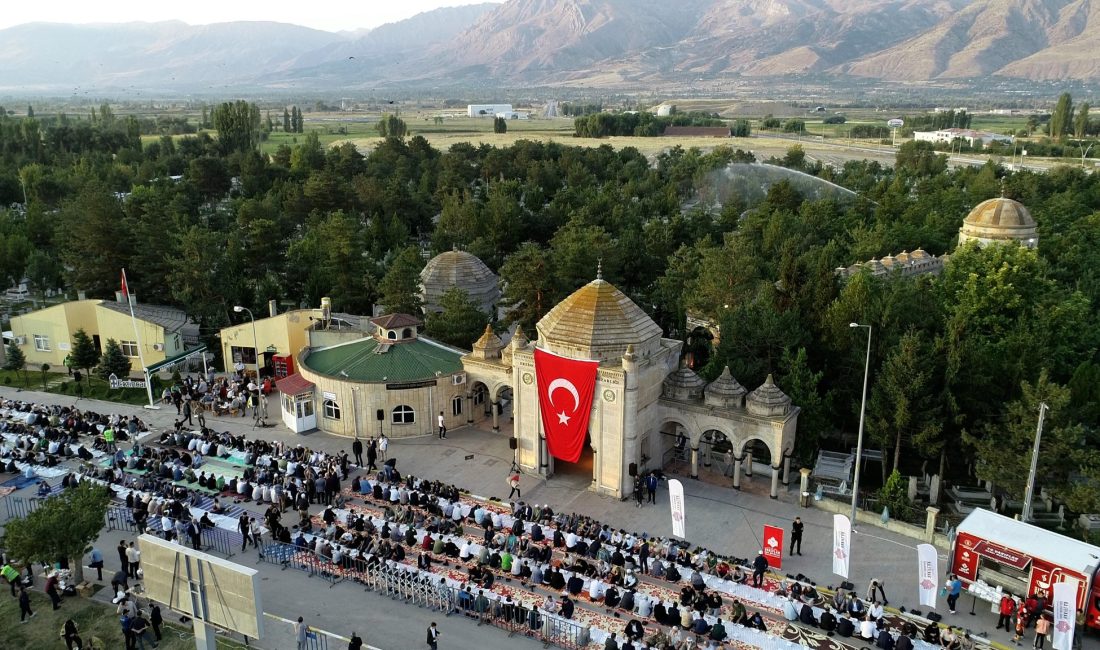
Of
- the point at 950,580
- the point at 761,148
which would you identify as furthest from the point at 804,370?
the point at 761,148

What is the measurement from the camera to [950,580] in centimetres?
2634

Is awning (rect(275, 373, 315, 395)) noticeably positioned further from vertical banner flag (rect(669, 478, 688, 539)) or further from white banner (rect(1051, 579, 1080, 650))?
white banner (rect(1051, 579, 1080, 650))

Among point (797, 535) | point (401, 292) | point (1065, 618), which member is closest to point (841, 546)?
point (797, 535)

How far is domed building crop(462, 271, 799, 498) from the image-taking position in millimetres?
32750

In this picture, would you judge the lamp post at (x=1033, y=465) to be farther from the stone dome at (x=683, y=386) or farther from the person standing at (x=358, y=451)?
the person standing at (x=358, y=451)

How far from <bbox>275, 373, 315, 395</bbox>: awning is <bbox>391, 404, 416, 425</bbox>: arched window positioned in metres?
4.45

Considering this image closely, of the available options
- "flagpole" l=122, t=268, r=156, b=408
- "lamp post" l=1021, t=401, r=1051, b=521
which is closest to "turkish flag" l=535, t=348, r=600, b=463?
"lamp post" l=1021, t=401, r=1051, b=521

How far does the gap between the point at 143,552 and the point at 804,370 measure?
26.2 m

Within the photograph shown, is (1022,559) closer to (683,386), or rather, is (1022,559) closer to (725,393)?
(725,393)

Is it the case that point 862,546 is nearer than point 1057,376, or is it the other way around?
point 862,546

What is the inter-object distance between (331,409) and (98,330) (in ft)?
69.9

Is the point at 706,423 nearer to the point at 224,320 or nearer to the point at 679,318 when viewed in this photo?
the point at 679,318

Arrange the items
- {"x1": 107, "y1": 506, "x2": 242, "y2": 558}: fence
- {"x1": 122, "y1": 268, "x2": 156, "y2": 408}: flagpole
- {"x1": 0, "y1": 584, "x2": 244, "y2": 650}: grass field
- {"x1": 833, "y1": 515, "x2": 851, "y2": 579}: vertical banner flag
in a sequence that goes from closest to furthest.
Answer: {"x1": 0, "y1": 584, "x2": 244, "y2": 650}: grass field, {"x1": 833, "y1": 515, "x2": 851, "y2": 579}: vertical banner flag, {"x1": 107, "y1": 506, "x2": 242, "y2": 558}: fence, {"x1": 122, "y1": 268, "x2": 156, "y2": 408}: flagpole

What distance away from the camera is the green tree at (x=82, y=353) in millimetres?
47031
